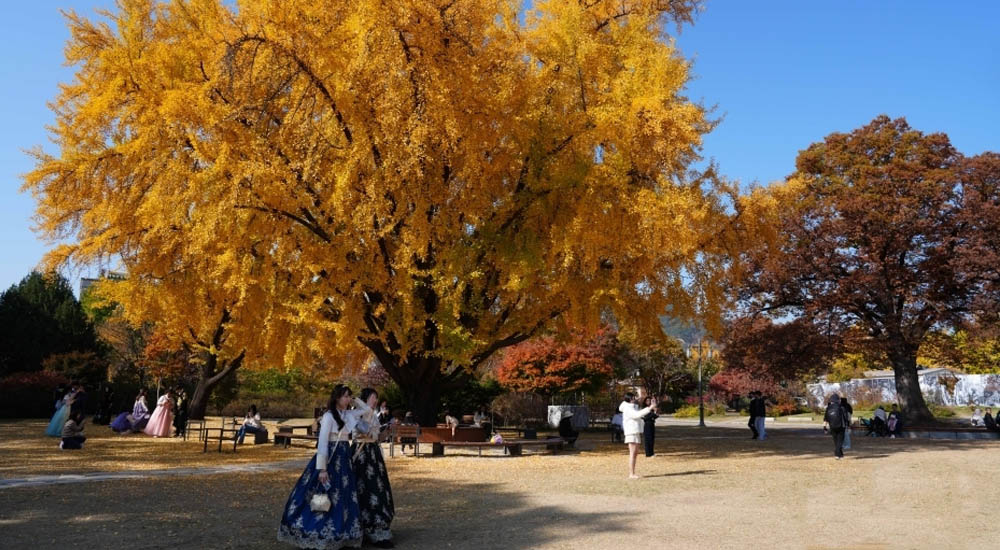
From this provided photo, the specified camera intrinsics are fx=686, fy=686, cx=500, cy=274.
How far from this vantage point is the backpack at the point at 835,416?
15.6m

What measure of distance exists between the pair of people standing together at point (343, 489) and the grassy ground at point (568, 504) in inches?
18.5

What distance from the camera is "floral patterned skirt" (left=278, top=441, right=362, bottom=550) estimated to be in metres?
6.41

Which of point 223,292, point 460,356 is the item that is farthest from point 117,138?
point 460,356

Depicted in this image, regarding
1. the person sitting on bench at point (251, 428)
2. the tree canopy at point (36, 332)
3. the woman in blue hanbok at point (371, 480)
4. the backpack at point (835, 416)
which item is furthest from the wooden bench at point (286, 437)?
the tree canopy at point (36, 332)

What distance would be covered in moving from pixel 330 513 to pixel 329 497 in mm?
147

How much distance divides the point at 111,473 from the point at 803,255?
→ 80.3 feet

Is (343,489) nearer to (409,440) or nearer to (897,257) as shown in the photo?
(409,440)

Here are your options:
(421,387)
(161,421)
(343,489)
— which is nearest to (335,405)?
(343,489)

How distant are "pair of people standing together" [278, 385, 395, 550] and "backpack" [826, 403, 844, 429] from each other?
12.3 m

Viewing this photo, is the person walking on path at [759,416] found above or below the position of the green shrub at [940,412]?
above

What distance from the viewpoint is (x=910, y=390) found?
28.8 metres

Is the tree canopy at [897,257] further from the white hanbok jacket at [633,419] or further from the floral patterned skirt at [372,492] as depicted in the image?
the floral patterned skirt at [372,492]

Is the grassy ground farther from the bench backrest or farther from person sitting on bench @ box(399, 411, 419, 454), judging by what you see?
person sitting on bench @ box(399, 411, 419, 454)

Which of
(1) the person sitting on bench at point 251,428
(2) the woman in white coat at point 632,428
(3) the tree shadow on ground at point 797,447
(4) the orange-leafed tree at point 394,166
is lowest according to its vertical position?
(3) the tree shadow on ground at point 797,447
